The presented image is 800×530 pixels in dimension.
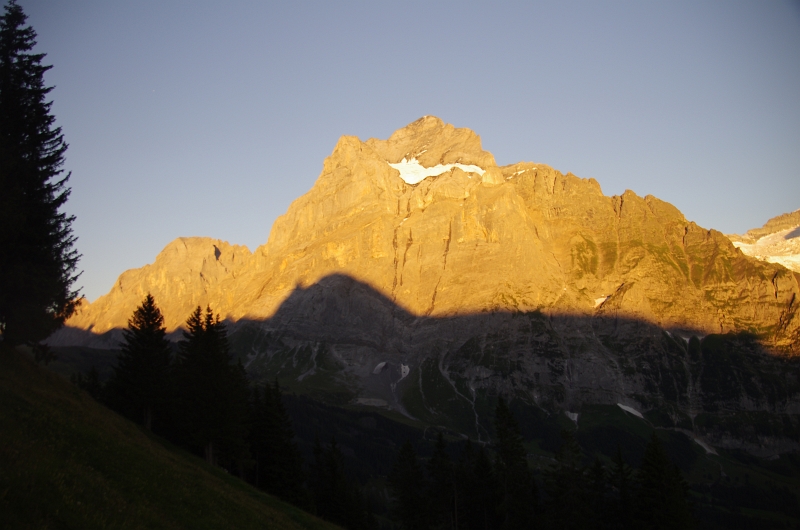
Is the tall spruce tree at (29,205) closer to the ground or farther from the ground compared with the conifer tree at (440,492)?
farther from the ground

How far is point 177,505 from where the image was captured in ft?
105

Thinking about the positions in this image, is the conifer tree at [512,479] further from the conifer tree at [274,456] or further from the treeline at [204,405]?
the conifer tree at [274,456]

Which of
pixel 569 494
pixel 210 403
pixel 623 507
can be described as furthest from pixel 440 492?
pixel 210 403

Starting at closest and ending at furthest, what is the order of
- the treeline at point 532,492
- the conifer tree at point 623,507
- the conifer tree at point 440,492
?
the treeline at point 532,492 < the conifer tree at point 623,507 < the conifer tree at point 440,492

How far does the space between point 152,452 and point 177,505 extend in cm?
981

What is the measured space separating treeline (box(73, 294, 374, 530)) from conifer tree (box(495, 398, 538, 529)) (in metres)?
18.4

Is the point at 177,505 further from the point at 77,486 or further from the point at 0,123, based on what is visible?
the point at 0,123

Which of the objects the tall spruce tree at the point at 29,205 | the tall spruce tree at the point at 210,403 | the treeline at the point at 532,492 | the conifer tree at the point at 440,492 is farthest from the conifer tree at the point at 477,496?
the tall spruce tree at the point at 29,205

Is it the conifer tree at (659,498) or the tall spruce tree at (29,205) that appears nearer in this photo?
the tall spruce tree at (29,205)

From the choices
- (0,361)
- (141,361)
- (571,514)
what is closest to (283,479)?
(141,361)

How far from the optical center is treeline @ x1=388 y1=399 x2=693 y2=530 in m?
58.8

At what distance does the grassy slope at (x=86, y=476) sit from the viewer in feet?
76.1

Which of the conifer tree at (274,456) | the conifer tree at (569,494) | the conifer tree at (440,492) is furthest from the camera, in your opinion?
the conifer tree at (440,492)

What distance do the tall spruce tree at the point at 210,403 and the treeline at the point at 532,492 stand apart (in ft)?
67.2
